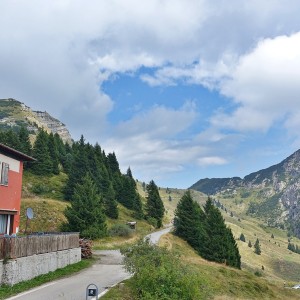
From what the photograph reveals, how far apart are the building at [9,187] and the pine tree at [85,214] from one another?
1573 cm

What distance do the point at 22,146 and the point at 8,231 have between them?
199 ft

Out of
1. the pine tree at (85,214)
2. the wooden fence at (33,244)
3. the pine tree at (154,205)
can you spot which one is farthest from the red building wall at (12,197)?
the pine tree at (154,205)

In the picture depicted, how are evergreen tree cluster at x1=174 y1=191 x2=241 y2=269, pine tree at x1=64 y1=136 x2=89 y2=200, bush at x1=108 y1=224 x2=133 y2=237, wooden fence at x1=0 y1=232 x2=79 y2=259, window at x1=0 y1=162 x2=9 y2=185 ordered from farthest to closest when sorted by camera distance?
pine tree at x1=64 y1=136 x2=89 y2=200, bush at x1=108 y1=224 x2=133 y2=237, evergreen tree cluster at x1=174 y1=191 x2=241 y2=269, window at x1=0 y1=162 x2=9 y2=185, wooden fence at x1=0 y1=232 x2=79 y2=259

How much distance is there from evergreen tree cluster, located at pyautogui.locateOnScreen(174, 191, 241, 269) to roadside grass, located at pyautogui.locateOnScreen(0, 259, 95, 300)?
110ft

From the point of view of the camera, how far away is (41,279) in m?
23.1

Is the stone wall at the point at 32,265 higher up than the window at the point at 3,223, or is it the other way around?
the window at the point at 3,223

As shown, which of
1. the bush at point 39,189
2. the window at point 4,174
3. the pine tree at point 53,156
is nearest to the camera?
the window at point 4,174

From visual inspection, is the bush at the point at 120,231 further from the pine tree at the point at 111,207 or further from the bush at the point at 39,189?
the bush at the point at 39,189

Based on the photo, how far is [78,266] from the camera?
30.0m

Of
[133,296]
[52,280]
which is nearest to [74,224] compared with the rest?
[52,280]

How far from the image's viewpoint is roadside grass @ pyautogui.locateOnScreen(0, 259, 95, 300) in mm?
19236

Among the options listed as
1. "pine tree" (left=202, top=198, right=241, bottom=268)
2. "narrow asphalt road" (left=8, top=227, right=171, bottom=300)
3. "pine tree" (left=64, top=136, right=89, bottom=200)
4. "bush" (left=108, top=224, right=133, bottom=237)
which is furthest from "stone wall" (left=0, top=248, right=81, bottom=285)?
"pine tree" (left=64, top=136, right=89, bottom=200)

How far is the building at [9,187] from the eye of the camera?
31.3 meters

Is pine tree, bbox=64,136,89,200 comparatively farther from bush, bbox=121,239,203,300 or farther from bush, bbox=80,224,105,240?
bush, bbox=121,239,203,300
